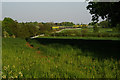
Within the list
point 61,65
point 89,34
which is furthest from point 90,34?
point 61,65

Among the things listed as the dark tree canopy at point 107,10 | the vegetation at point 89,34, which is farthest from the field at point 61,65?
the vegetation at point 89,34

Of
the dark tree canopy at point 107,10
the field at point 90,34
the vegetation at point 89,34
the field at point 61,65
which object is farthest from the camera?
the vegetation at point 89,34

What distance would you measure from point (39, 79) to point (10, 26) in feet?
157

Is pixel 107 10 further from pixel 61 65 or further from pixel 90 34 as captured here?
pixel 90 34

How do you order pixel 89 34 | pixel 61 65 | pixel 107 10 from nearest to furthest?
pixel 61 65 → pixel 107 10 → pixel 89 34

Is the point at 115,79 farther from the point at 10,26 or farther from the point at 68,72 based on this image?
the point at 10,26

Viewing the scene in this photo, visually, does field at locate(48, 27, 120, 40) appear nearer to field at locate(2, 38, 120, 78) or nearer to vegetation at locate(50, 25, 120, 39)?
vegetation at locate(50, 25, 120, 39)

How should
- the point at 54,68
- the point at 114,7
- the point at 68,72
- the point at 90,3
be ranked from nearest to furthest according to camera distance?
the point at 68,72 < the point at 54,68 < the point at 114,7 < the point at 90,3

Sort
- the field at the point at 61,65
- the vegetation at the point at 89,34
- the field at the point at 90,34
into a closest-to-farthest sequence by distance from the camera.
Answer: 1. the field at the point at 61,65
2. the field at the point at 90,34
3. the vegetation at the point at 89,34

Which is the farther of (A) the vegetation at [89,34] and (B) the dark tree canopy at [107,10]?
(A) the vegetation at [89,34]

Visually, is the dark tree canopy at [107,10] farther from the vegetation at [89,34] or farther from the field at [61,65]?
the vegetation at [89,34]

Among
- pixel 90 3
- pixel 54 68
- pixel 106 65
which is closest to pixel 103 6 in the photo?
pixel 90 3

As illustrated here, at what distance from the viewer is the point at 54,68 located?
569 centimetres

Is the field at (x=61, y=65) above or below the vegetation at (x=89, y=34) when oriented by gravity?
below
